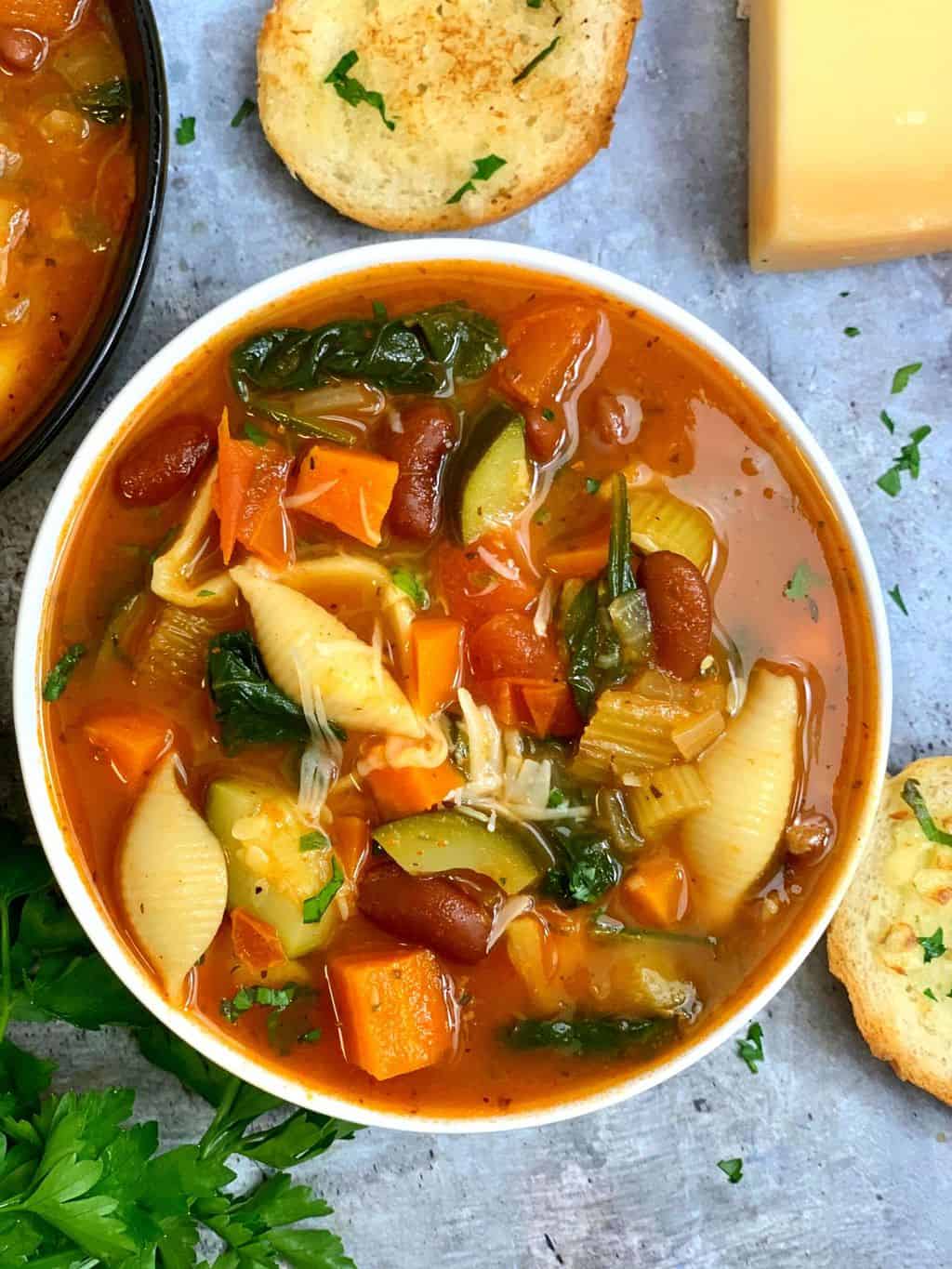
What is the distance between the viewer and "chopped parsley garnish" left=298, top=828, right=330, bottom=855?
2.51m

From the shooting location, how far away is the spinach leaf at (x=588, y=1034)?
8.64ft

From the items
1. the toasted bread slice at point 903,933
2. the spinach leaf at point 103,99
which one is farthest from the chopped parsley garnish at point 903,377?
the spinach leaf at point 103,99

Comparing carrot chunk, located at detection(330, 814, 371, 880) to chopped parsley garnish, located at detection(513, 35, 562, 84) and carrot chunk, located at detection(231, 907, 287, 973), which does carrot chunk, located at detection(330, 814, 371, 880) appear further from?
chopped parsley garnish, located at detection(513, 35, 562, 84)

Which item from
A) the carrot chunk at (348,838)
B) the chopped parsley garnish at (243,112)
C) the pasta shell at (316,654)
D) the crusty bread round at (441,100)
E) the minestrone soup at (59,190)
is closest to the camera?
the pasta shell at (316,654)

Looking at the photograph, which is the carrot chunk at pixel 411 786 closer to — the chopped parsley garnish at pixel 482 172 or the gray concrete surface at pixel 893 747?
the gray concrete surface at pixel 893 747

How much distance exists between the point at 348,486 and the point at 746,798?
1085 millimetres

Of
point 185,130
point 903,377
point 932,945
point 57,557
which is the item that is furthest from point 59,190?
point 932,945

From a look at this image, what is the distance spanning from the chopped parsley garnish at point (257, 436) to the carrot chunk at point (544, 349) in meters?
0.52

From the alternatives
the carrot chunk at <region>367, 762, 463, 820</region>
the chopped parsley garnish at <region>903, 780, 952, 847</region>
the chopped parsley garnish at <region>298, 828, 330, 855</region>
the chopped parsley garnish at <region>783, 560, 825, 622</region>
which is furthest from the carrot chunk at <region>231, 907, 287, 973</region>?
the chopped parsley garnish at <region>903, 780, 952, 847</region>

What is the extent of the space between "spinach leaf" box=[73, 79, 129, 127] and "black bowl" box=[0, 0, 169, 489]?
102mm

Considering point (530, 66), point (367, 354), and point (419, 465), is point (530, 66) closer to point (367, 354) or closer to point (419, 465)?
point (367, 354)

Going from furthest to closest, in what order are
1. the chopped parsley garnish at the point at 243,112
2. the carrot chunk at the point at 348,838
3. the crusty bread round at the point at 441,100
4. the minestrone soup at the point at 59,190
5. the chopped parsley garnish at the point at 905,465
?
the chopped parsley garnish at the point at 905,465 < the chopped parsley garnish at the point at 243,112 < the crusty bread round at the point at 441,100 < the minestrone soup at the point at 59,190 < the carrot chunk at the point at 348,838

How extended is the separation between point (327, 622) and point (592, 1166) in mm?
1758

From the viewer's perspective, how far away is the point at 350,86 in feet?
9.83
